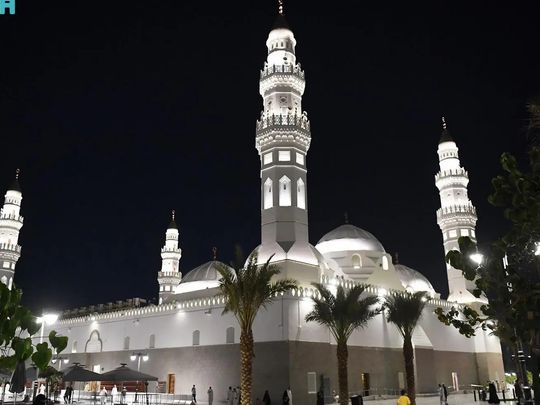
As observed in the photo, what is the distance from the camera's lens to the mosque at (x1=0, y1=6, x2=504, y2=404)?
83.1 ft

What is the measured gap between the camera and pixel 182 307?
30.1m

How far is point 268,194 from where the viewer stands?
96.1ft

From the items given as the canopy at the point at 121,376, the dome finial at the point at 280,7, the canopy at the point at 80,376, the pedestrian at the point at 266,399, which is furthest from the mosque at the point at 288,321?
the canopy at the point at 80,376

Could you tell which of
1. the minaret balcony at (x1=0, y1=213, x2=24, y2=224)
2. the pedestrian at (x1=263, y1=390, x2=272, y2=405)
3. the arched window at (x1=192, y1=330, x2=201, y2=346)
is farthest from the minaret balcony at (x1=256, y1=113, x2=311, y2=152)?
the minaret balcony at (x1=0, y1=213, x2=24, y2=224)

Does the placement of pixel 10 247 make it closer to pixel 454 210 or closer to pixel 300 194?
pixel 300 194

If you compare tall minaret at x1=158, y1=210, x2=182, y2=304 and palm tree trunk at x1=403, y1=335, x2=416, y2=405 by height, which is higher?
tall minaret at x1=158, y1=210, x2=182, y2=304

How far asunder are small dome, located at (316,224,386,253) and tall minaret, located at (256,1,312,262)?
8996 millimetres

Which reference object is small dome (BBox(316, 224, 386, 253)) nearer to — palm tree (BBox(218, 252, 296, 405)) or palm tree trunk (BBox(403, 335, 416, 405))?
palm tree trunk (BBox(403, 335, 416, 405))

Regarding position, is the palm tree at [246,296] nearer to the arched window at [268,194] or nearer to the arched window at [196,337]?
the arched window at [196,337]

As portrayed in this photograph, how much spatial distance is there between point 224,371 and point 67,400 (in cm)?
804

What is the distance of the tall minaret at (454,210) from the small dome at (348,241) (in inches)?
247

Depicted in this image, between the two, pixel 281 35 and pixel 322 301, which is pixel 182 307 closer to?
pixel 322 301

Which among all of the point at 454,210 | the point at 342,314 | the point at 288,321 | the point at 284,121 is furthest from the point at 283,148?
the point at 454,210

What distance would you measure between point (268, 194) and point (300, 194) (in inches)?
68.9
